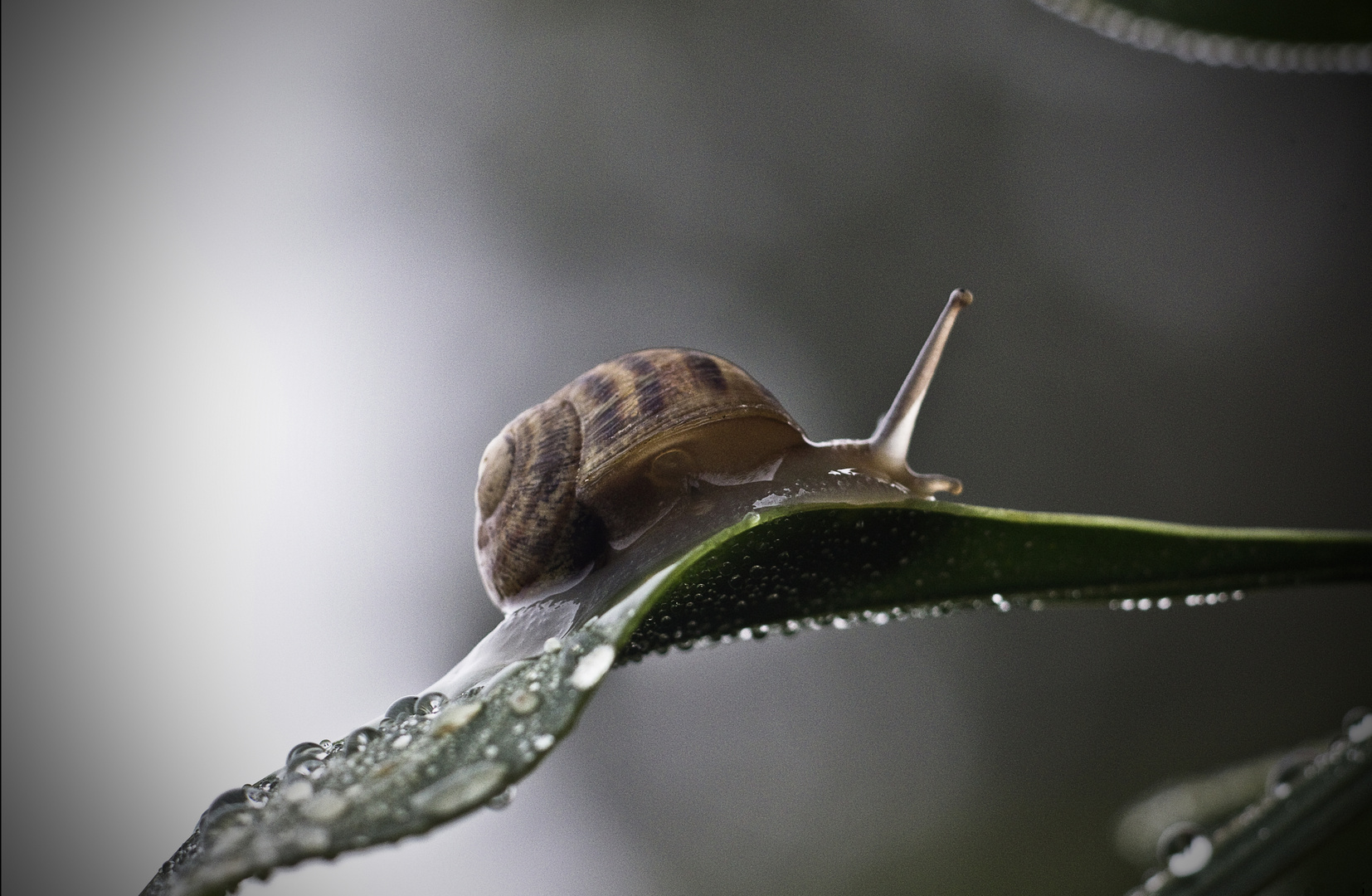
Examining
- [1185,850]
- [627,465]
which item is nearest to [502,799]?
[1185,850]

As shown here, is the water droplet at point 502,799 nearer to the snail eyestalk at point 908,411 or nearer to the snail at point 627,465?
the snail at point 627,465

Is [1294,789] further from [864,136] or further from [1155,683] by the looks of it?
[864,136]

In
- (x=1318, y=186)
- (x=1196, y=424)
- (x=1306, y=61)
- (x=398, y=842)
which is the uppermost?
(x=1306, y=61)

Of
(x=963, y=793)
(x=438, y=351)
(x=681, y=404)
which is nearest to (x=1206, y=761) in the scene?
(x=963, y=793)

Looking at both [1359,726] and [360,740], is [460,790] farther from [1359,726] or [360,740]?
[1359,726]

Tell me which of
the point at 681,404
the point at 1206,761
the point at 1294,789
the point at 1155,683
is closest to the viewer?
the point at 1294,789

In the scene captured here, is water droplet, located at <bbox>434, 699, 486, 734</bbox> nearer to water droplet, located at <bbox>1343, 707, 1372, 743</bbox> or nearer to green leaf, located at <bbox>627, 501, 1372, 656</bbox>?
green leaf, located at <bbox>627, 501, 1372, 656</bbox>

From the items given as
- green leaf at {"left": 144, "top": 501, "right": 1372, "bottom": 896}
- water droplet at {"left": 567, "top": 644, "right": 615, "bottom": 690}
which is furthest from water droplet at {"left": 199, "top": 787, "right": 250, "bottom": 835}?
water droplet at {"left": 567, "top": 644, "right": 615, "bottom": 690}
